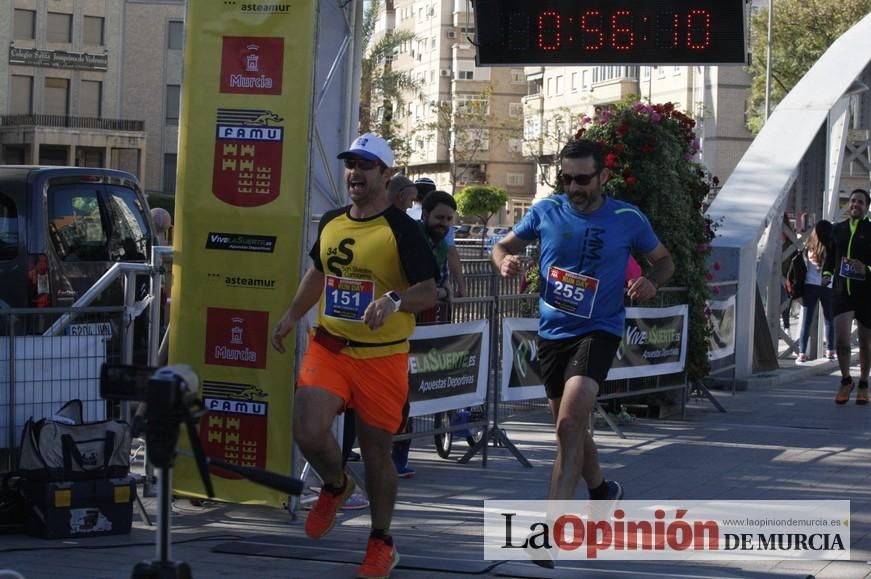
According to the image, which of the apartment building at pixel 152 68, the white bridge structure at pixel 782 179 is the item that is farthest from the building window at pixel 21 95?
the white bridge structure at pixel 782 179

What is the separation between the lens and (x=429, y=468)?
10586 millimetres

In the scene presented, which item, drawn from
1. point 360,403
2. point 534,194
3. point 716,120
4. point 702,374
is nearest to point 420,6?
point 534,194

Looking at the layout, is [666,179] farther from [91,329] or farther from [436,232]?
[91,329]

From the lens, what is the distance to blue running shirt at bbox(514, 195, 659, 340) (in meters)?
7.30

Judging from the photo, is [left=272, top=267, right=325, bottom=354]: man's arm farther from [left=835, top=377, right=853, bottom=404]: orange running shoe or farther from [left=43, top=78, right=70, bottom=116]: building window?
[left=43, top=78, right=70, bottom=116]: building window

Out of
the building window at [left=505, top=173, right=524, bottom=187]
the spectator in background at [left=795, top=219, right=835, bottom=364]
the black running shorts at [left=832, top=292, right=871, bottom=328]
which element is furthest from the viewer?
the building window at [left=505, top=173, right=524, bottom=187]

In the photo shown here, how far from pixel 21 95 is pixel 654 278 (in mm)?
67711

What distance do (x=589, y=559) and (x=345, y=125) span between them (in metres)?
3.41

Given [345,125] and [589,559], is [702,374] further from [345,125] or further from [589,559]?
[589,559]

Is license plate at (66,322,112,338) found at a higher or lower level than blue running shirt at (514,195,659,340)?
lower

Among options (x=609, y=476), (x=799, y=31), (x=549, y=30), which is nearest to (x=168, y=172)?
(x=799, y=31)

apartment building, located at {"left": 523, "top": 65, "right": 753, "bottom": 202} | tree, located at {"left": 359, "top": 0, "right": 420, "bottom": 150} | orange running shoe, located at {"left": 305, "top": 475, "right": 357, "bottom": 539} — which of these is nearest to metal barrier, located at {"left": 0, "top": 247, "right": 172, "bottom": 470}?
orange running shoe, located at {"left": 305, "top": 475, "right": 357, "bottom": 539}

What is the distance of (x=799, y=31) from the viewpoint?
5841 cm

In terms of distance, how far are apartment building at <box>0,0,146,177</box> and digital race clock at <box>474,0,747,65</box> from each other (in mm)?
60309
